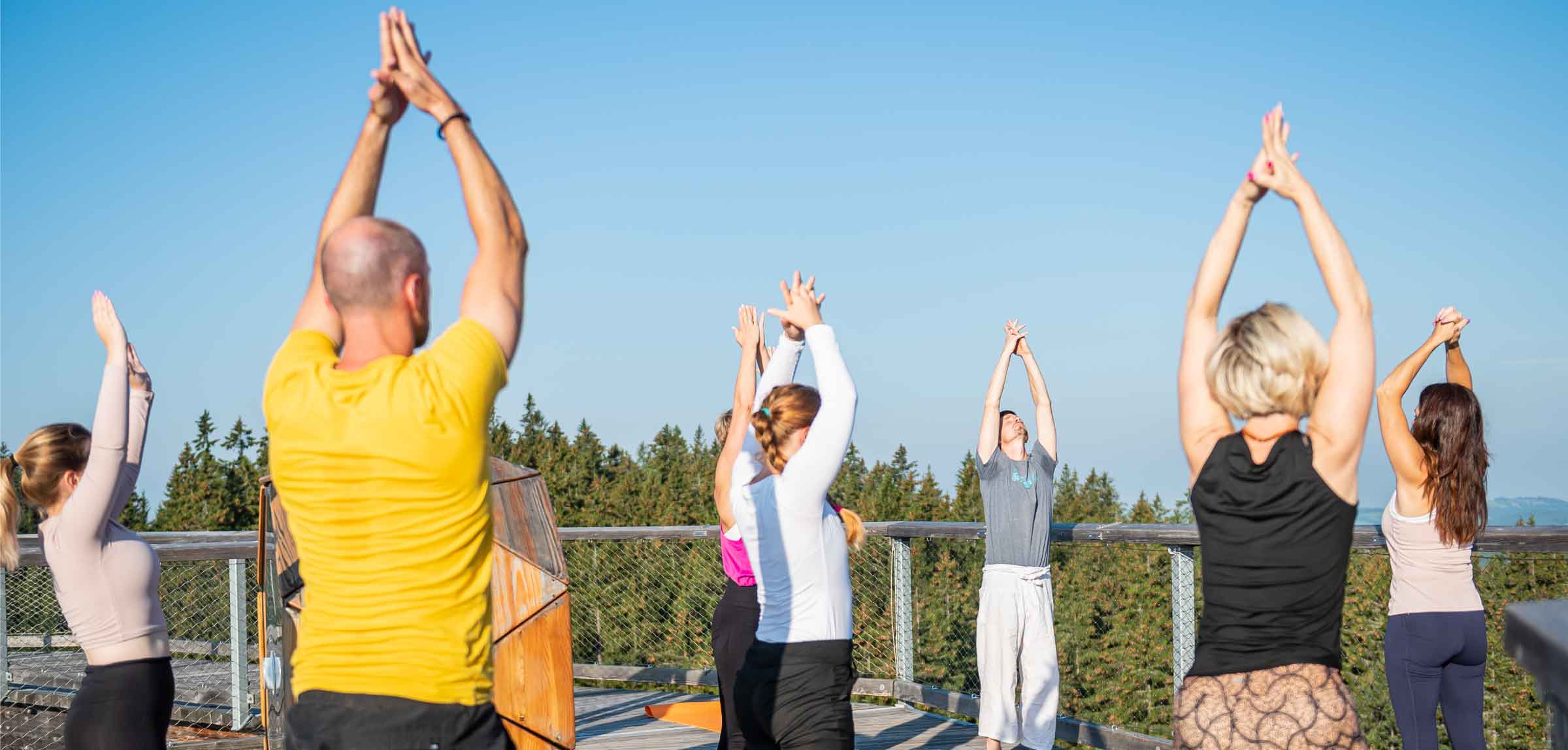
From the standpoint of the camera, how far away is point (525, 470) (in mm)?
5832

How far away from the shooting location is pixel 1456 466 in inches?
176

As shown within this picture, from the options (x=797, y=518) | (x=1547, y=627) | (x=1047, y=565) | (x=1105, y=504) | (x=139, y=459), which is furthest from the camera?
(x=1105, y=504)

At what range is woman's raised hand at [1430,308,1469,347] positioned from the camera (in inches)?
181

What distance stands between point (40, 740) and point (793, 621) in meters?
5.44

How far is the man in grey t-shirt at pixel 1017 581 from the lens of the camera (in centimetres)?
643

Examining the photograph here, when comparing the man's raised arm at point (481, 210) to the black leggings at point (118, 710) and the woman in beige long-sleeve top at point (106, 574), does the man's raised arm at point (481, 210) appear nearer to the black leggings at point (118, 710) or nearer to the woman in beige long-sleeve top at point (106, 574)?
the woman in beige long-sleeve top at point (106, 574)

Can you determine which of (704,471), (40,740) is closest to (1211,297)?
(40,740)

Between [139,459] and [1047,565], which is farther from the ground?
[139,459]

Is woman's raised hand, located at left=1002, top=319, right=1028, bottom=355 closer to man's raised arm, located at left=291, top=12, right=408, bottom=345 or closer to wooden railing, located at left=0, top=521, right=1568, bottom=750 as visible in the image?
wooden railing, located at left=0, top=521, right=1568, bottom=750

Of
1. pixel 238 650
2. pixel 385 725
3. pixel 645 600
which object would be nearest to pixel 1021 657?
pixel 238 650

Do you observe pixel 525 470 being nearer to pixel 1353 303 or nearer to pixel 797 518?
pixel 797 518

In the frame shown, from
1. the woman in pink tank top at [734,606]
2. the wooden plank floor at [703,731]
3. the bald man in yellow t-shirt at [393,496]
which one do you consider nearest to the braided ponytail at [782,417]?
the woman in pink tank top at [734,606]

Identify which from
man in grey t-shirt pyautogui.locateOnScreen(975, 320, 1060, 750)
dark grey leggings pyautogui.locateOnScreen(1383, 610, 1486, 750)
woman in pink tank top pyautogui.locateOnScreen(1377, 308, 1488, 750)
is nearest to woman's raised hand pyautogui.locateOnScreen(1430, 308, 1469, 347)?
woman in pink tank top pyautogui.locateOnScreen(1377, 308, 1488, 750)

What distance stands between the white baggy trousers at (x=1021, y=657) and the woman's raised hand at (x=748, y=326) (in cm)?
271
